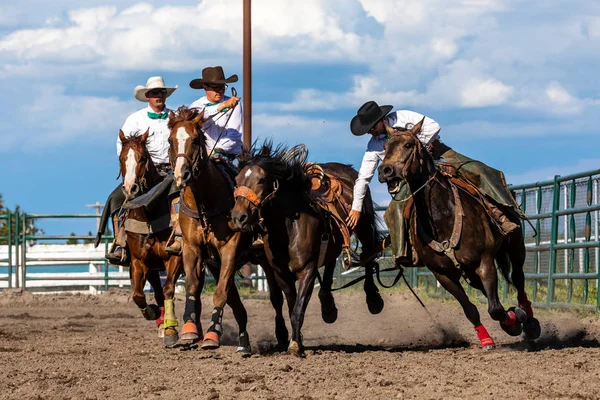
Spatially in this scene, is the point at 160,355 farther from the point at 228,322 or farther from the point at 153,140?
the point at 228,322

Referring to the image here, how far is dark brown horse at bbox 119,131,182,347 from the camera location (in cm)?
916

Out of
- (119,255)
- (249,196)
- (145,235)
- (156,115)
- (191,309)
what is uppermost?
(156,115)

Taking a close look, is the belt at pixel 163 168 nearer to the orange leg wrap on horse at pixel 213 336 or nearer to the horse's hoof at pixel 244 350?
the horse's hoof at pixel 244 350

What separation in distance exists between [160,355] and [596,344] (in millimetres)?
3905

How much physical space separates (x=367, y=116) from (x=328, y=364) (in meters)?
2.41

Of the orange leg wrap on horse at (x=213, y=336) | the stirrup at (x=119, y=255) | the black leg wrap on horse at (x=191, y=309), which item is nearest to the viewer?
the orange leg wrap on horse at (x=213, y=336)

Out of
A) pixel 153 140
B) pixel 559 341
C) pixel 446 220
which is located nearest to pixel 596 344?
pixel 559 341

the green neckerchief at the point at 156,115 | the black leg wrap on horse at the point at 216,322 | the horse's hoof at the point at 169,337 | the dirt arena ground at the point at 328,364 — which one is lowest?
the dirt arena ground at the point at 328,364

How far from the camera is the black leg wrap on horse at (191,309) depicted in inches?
329

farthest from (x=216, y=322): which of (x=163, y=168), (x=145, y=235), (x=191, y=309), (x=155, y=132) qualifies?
(x=155, y=132)

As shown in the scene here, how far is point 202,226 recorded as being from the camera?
333 inches

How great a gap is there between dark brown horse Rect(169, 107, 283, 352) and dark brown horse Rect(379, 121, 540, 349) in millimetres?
1423

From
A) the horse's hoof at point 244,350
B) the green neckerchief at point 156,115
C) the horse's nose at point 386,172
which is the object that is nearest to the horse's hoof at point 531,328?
the horse's nose at point 386,172

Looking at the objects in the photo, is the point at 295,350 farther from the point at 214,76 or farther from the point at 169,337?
the point at 214,76
